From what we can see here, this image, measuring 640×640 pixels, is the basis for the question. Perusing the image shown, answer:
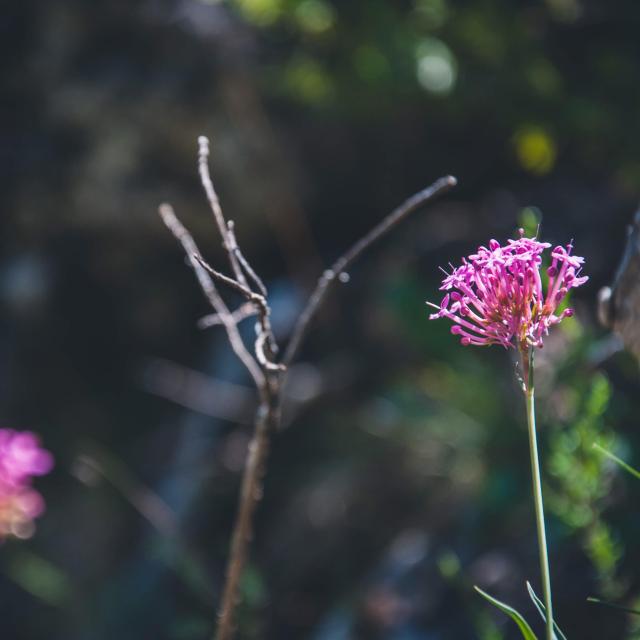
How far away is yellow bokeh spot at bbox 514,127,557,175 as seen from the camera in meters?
2.85

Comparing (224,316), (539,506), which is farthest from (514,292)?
(224,316)

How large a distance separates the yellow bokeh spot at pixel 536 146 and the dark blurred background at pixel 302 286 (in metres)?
0.03

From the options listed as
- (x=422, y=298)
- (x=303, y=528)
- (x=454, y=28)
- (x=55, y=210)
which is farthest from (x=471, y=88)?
(x=55, y=210)

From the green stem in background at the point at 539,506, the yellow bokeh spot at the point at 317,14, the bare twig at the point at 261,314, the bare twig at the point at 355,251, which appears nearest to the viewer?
the green stem in background at the point at 539,506

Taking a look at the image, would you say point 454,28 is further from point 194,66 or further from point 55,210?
point 55,210

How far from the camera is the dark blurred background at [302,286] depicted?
2.62 m

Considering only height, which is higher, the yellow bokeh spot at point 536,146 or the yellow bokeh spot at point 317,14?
the yellow bokeh spot at point 317,14

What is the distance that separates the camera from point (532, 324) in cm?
86

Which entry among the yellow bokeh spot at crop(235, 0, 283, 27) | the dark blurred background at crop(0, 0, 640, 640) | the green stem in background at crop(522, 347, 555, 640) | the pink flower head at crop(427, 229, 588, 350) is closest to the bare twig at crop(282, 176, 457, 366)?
the pink flower head at crop(427, 229, 588, 350)

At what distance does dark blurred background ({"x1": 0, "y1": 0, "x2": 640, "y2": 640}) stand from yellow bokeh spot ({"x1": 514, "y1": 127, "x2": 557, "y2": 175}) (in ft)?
0.09

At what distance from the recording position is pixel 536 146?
9.45ft

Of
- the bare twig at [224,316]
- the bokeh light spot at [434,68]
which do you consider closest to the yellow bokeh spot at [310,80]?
the bokeh light spot at [434,68]

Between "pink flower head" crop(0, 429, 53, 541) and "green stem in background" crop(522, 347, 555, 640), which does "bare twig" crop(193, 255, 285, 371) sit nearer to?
"green stem in background" crop(522, 347, 555, 640)

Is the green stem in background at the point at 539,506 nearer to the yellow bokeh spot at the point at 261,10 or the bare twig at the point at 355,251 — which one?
the bare twig at the point at 355,251
